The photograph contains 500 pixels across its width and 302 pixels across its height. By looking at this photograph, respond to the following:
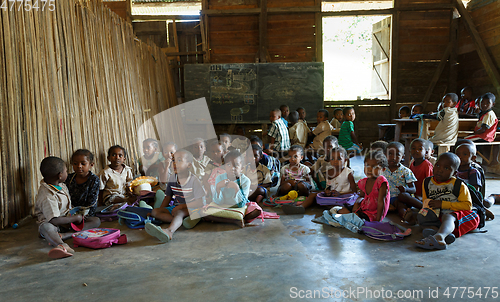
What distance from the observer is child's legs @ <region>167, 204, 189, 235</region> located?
2771mm

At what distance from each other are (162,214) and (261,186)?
1.42m

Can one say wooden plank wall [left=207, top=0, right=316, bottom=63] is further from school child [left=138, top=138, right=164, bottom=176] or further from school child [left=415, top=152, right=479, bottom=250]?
school child [left=415, top=152, right=479, bottom=250]

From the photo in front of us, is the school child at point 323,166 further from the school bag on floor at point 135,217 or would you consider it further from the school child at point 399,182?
the school bag on floor at point 135,217

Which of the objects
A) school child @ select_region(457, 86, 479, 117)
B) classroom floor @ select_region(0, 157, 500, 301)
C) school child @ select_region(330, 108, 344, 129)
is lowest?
classroom floor @ select_region(0, 157, 500, 301)

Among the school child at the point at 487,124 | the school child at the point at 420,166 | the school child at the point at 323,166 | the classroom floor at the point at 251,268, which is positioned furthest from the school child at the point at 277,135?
the school child at the point at 487,124

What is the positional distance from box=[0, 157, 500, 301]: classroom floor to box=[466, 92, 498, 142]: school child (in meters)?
2.60

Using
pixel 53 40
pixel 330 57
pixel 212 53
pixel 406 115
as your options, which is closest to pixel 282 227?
pixel 53 40

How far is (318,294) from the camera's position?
1.75m

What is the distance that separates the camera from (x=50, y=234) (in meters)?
2.51

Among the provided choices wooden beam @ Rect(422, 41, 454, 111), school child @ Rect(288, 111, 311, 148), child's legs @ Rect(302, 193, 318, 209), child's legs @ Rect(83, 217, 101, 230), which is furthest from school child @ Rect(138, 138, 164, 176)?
wooden beam @ Rect(422, 41, 454, 111)

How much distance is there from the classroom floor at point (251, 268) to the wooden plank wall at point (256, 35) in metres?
6.38

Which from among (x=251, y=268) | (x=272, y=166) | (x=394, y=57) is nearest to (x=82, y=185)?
(x=251, y=268)

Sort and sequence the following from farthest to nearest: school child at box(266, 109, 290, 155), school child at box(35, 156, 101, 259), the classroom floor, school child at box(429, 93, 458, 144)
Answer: school child at box(266, 109, 290, 155) < school child at box(429, 93, 458, 144) < school child at box(35, 156, 101, 259) < the classroom floor

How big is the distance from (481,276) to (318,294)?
38.5 inches
